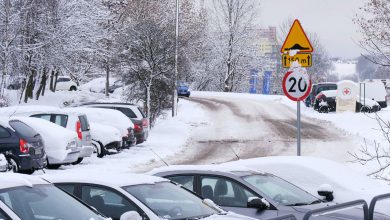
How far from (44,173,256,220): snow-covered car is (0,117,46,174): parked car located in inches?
391

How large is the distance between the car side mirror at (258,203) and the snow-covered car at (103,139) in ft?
52.9

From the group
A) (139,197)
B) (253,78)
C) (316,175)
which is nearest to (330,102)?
(253,78)

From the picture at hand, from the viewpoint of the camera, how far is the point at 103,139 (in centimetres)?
2502

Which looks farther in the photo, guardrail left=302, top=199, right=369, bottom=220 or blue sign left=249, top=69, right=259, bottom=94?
blue sign left=249, top=69, right=259, bottom=94

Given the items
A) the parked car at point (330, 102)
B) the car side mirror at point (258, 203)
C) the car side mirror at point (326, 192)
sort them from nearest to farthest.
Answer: the car side mirror at point (258, 203), the car side mirror at point (326, 192), the parked car at point (330, 102)

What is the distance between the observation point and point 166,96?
1528 inches

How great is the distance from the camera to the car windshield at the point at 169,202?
25.7ft

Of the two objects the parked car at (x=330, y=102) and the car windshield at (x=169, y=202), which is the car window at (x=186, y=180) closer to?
the car windshield at (x=169, y=202)

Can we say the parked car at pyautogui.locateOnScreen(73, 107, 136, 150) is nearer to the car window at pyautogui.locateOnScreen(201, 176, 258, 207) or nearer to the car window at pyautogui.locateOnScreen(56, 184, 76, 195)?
the car window at pyautogui.locateOnScreen(201, 176, 258, 207)

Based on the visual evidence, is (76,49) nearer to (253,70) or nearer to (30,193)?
(30,193)

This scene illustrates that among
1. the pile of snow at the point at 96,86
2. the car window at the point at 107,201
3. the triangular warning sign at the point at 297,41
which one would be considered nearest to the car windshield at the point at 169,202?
the car window at the point at 107,201

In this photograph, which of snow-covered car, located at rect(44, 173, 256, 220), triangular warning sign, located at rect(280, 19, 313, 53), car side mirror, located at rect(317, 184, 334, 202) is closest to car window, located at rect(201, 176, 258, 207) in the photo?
snow-covered car, located at rect(44, 173, 256, 220)

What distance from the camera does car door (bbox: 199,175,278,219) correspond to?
9445 mm

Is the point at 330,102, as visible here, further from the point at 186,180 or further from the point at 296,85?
the point at 186,180
